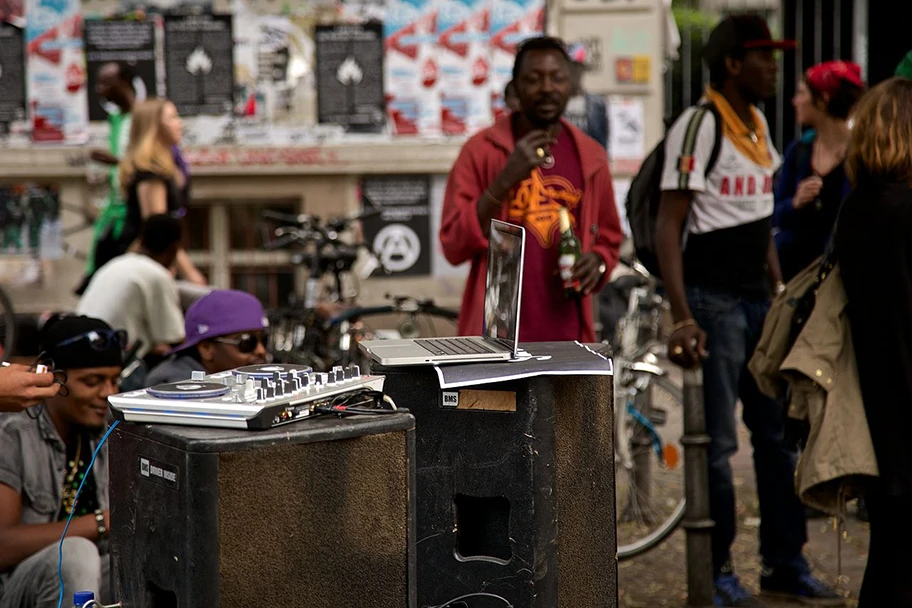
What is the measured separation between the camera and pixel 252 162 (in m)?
9.57

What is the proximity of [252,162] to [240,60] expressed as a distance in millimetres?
760

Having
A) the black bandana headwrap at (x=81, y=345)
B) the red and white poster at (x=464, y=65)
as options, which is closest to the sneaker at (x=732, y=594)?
the black bandana headwrap at (x=81, y=345)

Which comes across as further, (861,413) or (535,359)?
(861,413)

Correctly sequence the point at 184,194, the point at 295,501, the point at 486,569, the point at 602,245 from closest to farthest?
the point at 295,501
the point at 486,569
the point at 602,245
the point at 184,194

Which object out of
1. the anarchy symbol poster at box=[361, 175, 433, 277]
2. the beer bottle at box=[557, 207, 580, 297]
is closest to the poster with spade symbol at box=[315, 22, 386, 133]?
the anarchy symbol poster at box=[361, 175, 433, 277]

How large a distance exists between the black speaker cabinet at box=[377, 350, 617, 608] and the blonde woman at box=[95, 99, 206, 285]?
4.62 metres

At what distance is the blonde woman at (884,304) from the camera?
12.3 ft

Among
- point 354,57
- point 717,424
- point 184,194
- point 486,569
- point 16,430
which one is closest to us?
point 486,569

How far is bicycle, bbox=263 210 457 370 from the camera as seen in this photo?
23.4 ft

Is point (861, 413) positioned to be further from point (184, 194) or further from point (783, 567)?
point (184, 194)

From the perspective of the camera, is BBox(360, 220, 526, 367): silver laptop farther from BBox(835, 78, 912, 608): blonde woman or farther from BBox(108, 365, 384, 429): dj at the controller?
BBox(835, 78, 912, 608): blonde woman

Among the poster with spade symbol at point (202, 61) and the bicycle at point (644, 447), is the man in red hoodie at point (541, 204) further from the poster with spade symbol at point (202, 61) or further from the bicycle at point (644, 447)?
the poster with spade symbol at point (202, 61)

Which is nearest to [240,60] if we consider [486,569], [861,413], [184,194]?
[184,194]

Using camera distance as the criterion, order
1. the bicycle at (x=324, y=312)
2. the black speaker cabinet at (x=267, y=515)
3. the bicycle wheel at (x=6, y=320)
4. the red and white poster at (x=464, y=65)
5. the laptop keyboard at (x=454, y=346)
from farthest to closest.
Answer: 1. the red and white poster at (x=464, y=65)
2. the bicycle wheel at (x=6, y=320)
3. the bicycle at (x=324, y=312)
4. the laptop keyboard at (x=454, y=346)
5. the black speaker cabinet at (x=267, y=515)
